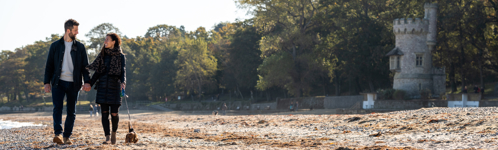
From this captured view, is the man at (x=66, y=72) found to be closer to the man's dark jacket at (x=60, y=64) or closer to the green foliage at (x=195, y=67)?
the man's dark jacket at (x=60, y=64)

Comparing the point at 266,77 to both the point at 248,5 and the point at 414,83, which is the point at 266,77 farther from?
the point at 414,83

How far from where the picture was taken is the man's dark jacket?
7562 mm

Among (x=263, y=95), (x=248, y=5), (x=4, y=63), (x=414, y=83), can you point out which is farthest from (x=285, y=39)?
(x=4, y=63)

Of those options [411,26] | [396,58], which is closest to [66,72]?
[411,26]

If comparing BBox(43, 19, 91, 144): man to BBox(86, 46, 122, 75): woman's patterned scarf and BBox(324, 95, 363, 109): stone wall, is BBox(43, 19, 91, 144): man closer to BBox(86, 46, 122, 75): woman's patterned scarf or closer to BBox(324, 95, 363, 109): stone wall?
BBox(86, 46, 122, 75): woman's patterned scarf

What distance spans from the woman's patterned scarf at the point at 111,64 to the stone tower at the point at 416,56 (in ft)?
103

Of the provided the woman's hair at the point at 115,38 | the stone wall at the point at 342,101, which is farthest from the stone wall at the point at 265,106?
the woman's hair at the point at 115,38

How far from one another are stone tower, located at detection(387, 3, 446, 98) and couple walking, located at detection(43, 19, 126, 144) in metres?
31.5

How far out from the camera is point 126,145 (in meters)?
7.80

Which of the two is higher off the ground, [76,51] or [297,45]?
[297,45]

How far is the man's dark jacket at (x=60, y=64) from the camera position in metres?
7.56

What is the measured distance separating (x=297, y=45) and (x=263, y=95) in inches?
710

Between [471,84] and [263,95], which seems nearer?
[471,84]

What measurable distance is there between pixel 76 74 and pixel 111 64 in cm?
59
